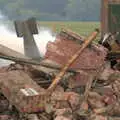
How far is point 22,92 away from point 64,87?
141 centimetres

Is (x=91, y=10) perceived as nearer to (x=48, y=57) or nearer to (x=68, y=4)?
(x=68, y=4)

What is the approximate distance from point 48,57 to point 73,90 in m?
1.33

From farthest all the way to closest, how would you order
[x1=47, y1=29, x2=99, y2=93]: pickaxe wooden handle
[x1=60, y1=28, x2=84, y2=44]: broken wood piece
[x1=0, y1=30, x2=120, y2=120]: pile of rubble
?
[x1=60, y1=28, x2=84, y2=44]: broken wood piece → [x1=47, y1=29, x2=99, y2=93]: pickaxe wooden handle → [x1=0, y1=30, x2=120, y2=120]: pile of rubble

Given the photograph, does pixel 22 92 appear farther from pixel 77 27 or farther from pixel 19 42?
pixel 77 27

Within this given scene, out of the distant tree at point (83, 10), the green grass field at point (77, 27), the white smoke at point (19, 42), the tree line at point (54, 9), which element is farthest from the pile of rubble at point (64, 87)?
the distant tree at point (83, 10)

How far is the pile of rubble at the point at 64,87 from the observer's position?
9430 mm

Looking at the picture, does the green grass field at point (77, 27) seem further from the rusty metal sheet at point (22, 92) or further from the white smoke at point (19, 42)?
the rusty metal sheet at point (22, 92)

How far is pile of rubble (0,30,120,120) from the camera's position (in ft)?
30.9

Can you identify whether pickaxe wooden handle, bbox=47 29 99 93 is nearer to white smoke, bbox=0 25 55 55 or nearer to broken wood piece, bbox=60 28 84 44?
broken wood piece, bbox=60 28 84 44

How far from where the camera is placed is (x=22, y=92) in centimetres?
938

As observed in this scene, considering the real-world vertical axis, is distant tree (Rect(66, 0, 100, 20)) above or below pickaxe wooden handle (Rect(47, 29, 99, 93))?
below

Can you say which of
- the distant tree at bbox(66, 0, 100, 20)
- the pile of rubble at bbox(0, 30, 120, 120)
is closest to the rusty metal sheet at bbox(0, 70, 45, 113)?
the pile of rubble at bbox(0, 30, 120, 120)

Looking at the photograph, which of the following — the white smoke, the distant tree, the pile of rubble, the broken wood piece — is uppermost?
the broken wood piece

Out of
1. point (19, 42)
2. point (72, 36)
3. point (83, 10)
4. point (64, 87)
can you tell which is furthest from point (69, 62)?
point (83, 10)
